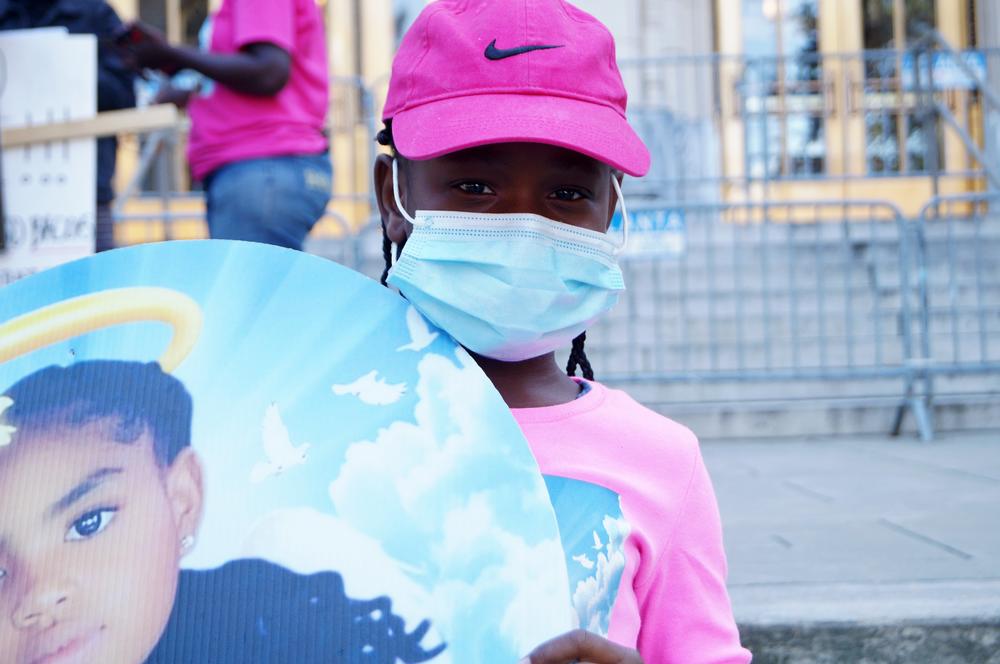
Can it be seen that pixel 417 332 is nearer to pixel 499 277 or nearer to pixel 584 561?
pixel 499 277

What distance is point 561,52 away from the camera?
1.35 meters

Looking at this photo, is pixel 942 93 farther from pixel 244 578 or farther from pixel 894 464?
pixel 244 578

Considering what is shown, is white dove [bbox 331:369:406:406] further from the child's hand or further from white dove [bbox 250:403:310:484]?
the child's hand

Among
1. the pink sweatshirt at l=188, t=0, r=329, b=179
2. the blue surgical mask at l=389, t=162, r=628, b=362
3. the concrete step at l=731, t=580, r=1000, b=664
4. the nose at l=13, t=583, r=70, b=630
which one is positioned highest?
the pink sweatshirt at l=188, t=0, r=329, b=179

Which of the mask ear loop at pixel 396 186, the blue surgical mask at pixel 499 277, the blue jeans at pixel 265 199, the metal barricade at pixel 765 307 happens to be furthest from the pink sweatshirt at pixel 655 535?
the metal barricade at pixel 765 307

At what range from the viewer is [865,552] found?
9.50 ft

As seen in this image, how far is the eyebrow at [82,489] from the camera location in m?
1.14

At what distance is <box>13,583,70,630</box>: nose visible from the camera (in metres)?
1.07

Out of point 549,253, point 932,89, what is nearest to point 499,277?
point 549,253

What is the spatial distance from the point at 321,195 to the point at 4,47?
3.56 ft

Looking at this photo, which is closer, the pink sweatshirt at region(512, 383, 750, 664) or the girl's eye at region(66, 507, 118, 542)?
the girl's eye at region(66, 507, 118, 542)

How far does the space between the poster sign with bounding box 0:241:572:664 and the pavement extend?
3.72 feet

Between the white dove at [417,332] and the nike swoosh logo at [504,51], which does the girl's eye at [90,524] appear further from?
the nike swoosh logo at [504,51]

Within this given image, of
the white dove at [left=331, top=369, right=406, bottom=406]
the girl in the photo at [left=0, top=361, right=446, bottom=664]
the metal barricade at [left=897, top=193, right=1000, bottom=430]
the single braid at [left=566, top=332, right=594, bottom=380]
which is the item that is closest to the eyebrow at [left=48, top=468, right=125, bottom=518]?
the girl in the photo at [left=0, top=361, right=446, bottom=664]
